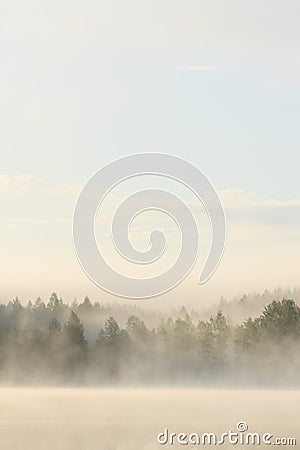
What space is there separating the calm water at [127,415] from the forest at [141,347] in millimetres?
254

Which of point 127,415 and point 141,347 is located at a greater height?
point 141,347

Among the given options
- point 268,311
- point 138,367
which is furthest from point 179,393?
point 268,311

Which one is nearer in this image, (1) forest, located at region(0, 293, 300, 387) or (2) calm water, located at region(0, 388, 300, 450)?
(2) calm water, located at region(0, 388, 300, 450)

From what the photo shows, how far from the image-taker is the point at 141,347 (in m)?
10.8

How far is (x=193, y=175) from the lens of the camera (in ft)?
33.9

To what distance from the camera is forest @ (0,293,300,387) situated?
10641 mm

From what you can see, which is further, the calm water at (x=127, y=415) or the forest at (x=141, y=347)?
the forest at (x=141, y=347)

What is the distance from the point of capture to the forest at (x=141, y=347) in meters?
10.6

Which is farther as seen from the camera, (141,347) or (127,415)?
(141,347)

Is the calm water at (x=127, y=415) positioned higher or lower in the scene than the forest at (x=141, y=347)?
lower

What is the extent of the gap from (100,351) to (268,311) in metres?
1.81

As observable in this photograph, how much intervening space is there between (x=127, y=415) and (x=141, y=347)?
1.18m

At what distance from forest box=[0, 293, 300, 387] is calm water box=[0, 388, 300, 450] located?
10.0 inches

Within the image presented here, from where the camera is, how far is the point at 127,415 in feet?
31.9
